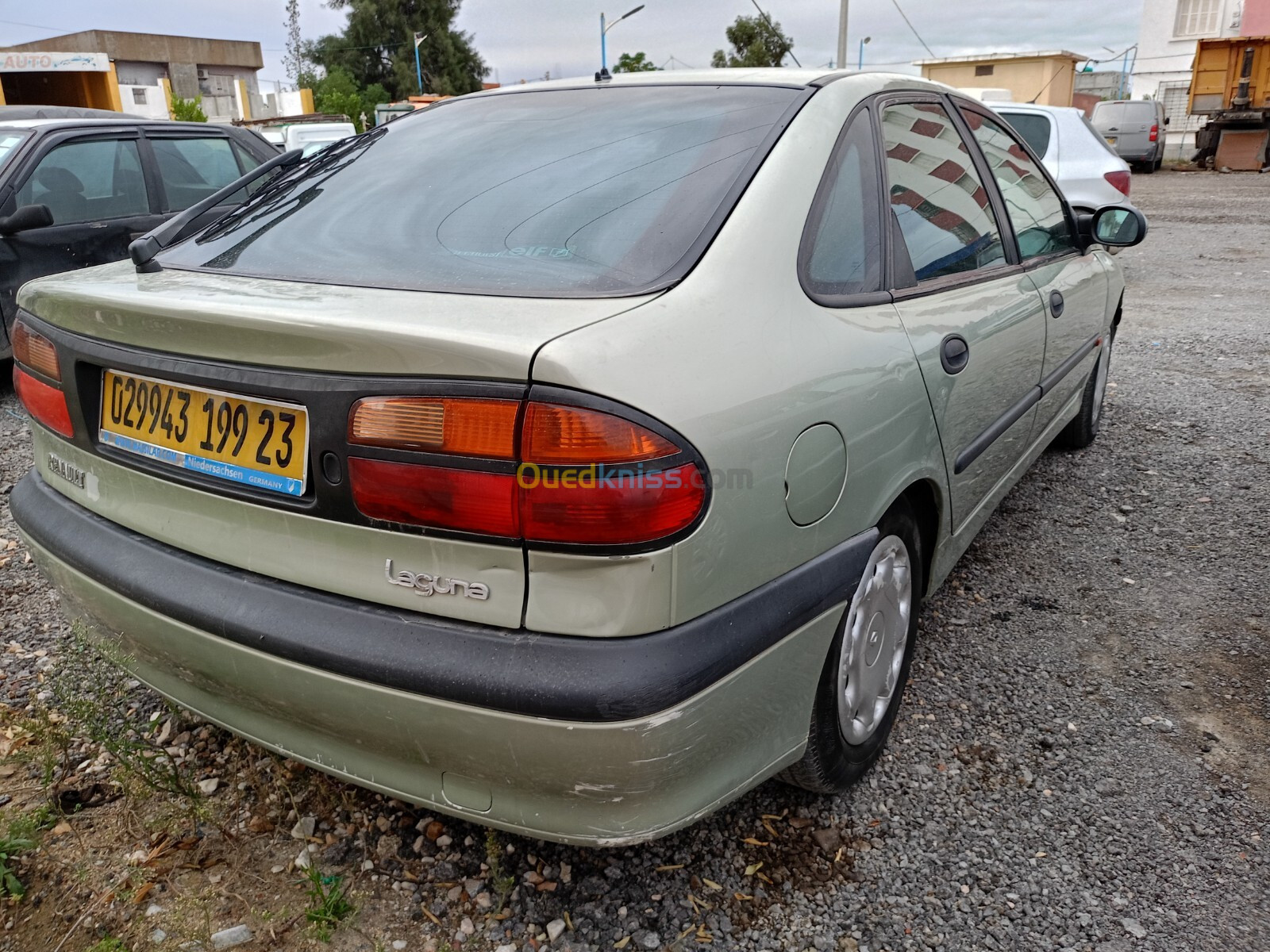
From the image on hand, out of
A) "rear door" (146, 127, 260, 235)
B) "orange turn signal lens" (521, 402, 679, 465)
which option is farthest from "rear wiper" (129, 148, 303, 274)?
"rear door" (146, 127, 260, 235)

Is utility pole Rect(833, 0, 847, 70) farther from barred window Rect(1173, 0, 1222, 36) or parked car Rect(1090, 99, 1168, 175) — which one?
barred window Rect(1173, 0, 1222, 36)

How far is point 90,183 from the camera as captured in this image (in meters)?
6.00

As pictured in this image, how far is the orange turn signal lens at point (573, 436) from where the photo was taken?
1.41m

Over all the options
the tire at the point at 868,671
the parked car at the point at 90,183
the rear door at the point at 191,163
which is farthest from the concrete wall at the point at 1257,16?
the tire at the point at 868,671

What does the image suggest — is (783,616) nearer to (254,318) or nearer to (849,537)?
(849,537)

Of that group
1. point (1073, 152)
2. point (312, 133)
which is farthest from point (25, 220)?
point (312, 133)

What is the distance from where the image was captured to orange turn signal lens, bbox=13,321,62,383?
2027mm

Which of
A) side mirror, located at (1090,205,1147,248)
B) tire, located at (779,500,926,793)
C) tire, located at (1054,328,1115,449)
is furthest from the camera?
tire, located at (1054,328,1115,449)

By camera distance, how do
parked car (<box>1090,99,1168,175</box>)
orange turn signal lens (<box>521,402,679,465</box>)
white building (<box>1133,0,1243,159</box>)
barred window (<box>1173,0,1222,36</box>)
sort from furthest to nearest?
barred window (<box>1173,0,1222,36</box>) → white building (<box>1133,0,1243,159</box>) → parked car (<box>1090,99,1168,175</box>) → orange turn signal lens (<box>521,402,679,465</box>)

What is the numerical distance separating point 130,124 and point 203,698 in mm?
5758

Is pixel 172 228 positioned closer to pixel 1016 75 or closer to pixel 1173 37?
pixel 1016 75

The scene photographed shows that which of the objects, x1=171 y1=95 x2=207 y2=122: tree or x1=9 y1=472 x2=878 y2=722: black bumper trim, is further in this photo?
x1=171 y1=95 x2=207 y2=122: tree

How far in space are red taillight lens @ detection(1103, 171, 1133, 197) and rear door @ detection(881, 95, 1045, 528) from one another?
606 centimetres

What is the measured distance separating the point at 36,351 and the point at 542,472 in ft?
4.45
